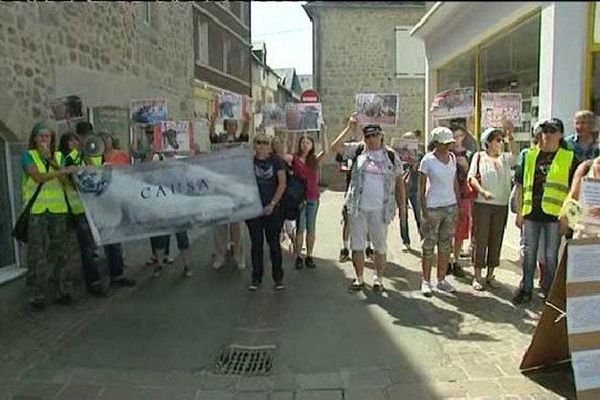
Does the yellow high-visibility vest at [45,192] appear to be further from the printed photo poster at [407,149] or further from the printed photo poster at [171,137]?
the printed photo poster at [407,149]

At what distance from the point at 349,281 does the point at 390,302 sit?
95 centimetres

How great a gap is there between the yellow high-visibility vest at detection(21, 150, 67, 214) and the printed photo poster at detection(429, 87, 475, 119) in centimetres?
512

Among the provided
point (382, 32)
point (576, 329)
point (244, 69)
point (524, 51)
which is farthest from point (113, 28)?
point (244, 69)

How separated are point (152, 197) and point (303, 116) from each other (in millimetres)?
2635

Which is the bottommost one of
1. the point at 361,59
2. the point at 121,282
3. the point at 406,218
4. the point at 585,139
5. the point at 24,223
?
the point at 121,282

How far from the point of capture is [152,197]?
5781 mm

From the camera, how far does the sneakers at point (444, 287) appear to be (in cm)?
628

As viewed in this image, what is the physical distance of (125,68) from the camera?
9.32 metres

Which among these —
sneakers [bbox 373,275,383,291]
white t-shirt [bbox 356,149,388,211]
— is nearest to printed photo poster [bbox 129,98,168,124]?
white t-shirt [bbox 356,149,388,211]

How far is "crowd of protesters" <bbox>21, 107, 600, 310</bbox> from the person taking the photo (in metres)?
5.52

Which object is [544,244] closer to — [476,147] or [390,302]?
[390,302]

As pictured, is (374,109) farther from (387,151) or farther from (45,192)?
(45,192)

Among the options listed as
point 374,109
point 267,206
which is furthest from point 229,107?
point 267,206

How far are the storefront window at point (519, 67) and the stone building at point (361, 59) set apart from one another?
13723 mm
